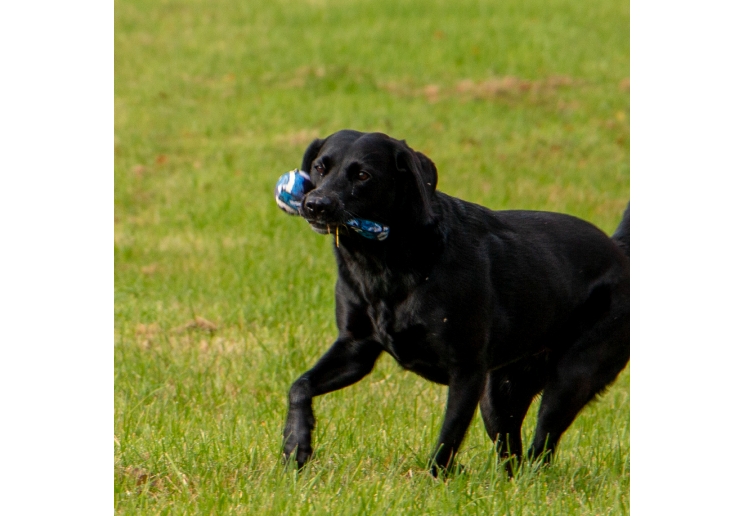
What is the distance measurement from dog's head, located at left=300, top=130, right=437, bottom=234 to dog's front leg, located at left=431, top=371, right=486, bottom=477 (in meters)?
0.68

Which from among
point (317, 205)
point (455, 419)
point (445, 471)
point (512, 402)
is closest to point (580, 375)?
point (512, 402)

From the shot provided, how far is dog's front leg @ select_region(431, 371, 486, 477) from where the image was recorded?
416cm

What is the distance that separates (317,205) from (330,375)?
0.82m

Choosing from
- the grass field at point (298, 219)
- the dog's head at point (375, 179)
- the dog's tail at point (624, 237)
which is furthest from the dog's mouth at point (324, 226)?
the dog's tail at point (624, 237)

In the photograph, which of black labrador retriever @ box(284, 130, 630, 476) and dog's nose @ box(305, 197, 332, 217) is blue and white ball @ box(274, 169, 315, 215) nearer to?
black labrador retriever @ box(284, 130, 630, 476)

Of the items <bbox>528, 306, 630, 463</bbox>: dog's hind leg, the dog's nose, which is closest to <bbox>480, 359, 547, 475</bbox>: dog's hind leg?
<bbox>528, 306, 630, 463</bbox>: dog's hind leg

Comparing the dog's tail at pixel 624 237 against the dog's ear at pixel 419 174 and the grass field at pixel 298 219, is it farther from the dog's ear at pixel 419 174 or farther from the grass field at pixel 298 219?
the dog's ear at pixel 419 174

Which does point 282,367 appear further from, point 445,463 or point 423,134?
point 423,134

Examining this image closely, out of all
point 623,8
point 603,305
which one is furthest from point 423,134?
point 603,305

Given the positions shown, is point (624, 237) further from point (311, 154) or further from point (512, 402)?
point (311, 154)

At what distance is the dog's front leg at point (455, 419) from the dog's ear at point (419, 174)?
0.68m

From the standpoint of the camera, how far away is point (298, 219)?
9398 millimetres

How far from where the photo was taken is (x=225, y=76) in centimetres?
1498

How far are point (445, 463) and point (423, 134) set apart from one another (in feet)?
28.0
